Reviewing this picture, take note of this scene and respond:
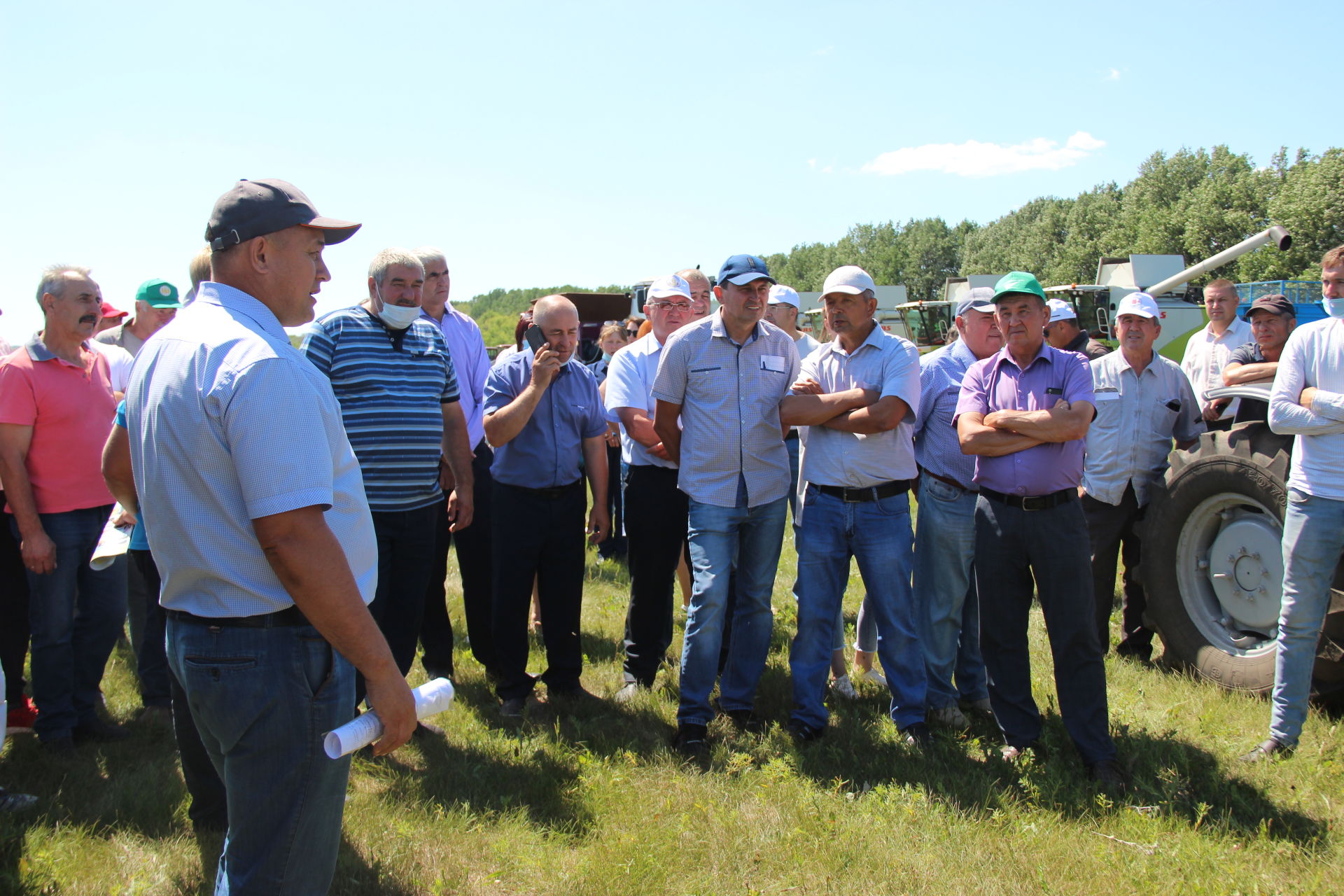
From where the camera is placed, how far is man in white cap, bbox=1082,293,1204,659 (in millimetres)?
5000

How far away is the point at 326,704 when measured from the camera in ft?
6.12

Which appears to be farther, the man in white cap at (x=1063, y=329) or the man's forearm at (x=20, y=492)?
the man in white cap at (x=1063, y=329)

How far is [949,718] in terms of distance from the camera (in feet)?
14.2

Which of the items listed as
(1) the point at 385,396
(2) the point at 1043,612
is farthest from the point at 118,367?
(2) the point at 1043,612

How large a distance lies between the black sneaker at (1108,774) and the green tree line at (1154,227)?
1993 cm

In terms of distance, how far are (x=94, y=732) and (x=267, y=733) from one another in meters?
3.15

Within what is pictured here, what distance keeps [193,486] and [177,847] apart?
85.0 inches

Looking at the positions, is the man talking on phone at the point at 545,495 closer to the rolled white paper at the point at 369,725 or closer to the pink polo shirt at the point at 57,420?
the pink polo shirt at the point at 57,420

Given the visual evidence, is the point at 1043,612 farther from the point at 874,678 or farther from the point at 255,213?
the point at 255,213

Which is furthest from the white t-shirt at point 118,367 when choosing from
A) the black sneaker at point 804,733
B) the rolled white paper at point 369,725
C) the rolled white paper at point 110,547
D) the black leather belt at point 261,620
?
the black sneaker at point 804,733

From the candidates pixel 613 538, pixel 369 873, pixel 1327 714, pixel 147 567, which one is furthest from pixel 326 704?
pixel 613 538

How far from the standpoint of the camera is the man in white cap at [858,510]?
407cm

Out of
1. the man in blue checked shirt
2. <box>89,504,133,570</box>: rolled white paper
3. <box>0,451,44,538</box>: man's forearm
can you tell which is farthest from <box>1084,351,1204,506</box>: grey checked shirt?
<box>0,451,44,538</box>: man's forearm

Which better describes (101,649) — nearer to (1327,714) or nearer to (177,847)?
(177,847)
